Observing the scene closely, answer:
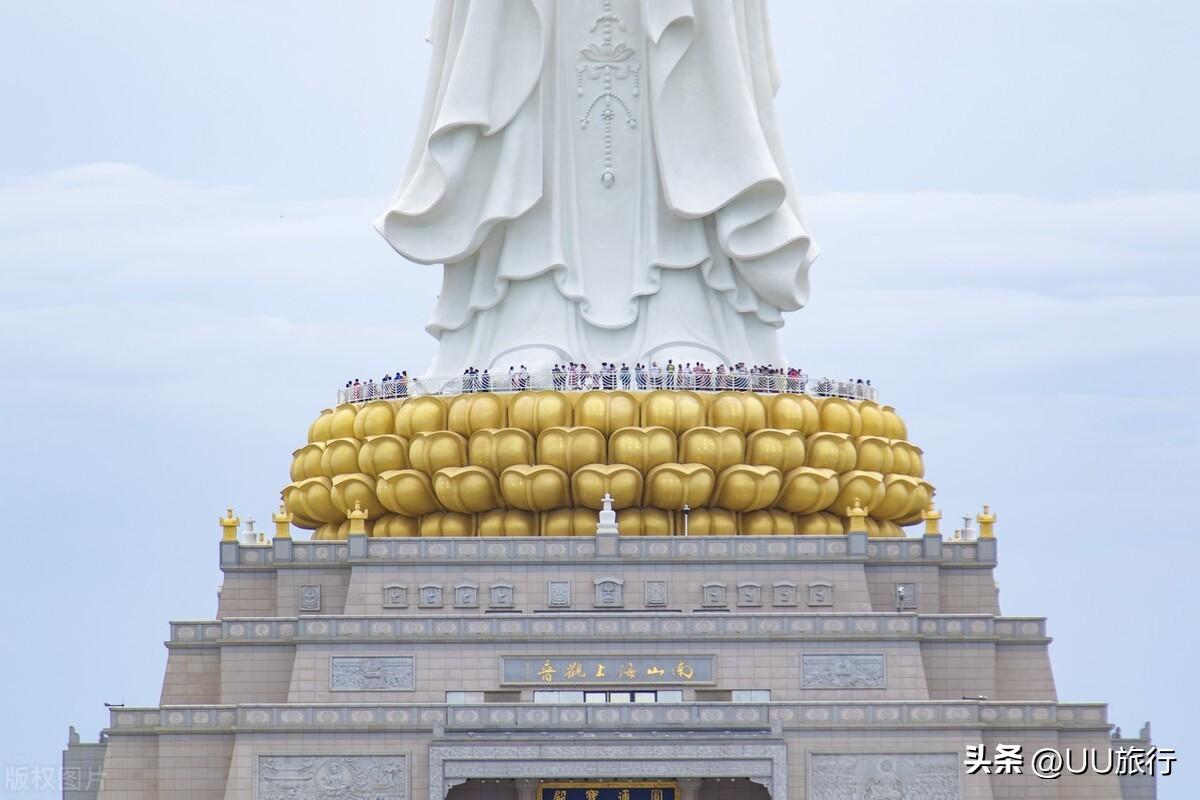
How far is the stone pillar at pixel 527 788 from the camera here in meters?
41.9

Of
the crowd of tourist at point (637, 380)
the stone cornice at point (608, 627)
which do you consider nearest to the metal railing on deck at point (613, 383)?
the crowd of tourist at point (637, 380)

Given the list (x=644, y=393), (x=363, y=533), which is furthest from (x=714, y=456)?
(x=363, y=533)

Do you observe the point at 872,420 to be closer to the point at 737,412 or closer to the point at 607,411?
the point at 737,412

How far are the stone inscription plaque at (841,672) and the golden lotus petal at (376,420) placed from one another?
628 centimetres

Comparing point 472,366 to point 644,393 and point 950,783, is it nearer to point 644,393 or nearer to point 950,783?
point 644,393

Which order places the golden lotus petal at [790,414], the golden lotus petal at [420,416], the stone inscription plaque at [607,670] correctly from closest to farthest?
the stone inscription plaque at [607,670]
the golden lotus petal at [790,414]
the golden lotus petal at [420,416]

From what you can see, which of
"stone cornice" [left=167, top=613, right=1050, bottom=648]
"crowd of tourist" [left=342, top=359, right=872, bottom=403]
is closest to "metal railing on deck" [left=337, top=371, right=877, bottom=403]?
"crowd of tourist" [left=342, top=359, right=872, bottom=403]

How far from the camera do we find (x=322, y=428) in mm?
46688

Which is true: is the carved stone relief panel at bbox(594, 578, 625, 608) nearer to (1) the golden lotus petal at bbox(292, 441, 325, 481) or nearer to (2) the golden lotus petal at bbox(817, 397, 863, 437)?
(2) the golden lotus petal at bbox(817, 397, 863, 437)

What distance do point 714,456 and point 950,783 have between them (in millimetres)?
5114

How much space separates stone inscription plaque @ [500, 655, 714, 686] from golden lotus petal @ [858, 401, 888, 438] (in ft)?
15.1

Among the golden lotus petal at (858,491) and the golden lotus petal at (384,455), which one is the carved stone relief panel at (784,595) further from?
the golden lotus petal at (384,455)

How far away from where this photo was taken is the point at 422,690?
1686 inches

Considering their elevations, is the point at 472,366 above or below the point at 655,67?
below
